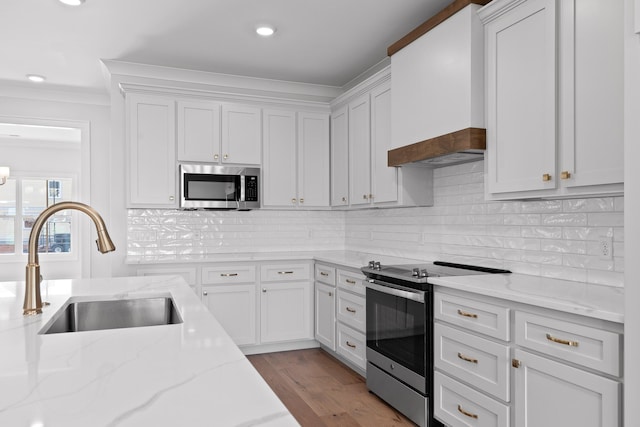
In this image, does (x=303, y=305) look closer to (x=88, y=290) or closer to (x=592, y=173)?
(x=88, y=290)

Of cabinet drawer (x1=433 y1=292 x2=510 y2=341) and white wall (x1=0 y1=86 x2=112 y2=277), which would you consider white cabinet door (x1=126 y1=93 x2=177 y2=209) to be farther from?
cabinet drawer (x1=433 y1=292 x2=510 y2=341)

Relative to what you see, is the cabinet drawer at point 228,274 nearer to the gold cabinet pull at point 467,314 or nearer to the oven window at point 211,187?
the oven window at point 211,187

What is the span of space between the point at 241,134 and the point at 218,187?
57 centimetres

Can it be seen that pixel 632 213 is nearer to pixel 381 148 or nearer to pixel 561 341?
pixel 561 341

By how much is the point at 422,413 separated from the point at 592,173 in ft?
5.18

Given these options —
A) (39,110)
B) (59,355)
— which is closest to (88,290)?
(59,355)

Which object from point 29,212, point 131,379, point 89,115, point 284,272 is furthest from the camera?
point 29,212

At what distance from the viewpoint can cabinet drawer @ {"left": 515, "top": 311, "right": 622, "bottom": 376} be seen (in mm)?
1684

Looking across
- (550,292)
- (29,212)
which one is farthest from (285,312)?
(29,212)

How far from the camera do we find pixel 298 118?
478 centimetres

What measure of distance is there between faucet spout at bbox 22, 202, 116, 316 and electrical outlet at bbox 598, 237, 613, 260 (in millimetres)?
2185

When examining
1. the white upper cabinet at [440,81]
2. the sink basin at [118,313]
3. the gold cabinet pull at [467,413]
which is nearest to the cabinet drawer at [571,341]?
the gold cabinet pull at [467,413]

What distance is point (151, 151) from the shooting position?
13.9ft

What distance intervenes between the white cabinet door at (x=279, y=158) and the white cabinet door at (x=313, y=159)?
73 mm
